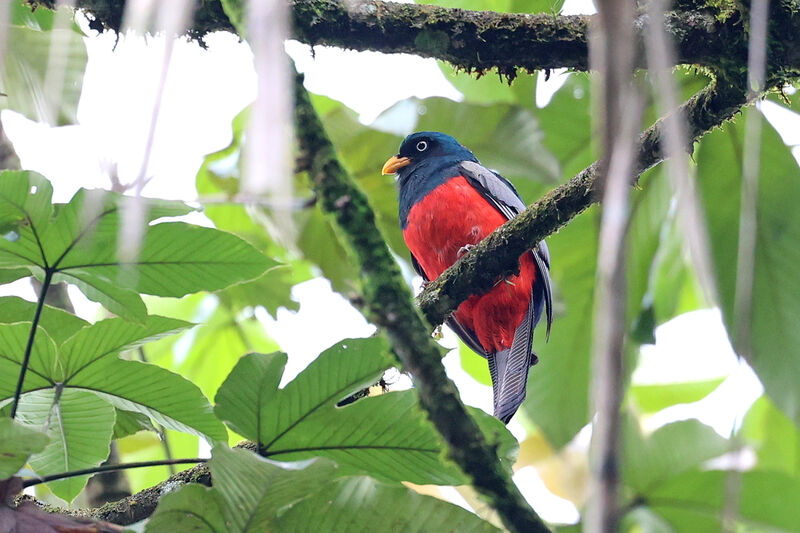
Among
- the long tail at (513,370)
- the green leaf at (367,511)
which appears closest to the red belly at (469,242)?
the long tail at (513,370)

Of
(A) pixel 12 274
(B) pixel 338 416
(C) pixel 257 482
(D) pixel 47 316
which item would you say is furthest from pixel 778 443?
(A) pixel 12 274

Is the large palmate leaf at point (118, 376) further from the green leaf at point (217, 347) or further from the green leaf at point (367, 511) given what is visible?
the green leaf at point (217, 347)

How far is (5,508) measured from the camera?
1.36m

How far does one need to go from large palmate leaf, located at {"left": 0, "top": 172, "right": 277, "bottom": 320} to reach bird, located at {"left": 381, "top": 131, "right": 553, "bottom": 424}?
183cm

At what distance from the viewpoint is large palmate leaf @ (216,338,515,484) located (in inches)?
63.4

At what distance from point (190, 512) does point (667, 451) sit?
2386 mm

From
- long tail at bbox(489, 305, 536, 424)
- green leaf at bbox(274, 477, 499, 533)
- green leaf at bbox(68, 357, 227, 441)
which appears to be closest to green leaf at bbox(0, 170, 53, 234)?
green leaf at bbox(68, 357, 227, 441)

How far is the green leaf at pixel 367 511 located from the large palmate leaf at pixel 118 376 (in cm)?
43

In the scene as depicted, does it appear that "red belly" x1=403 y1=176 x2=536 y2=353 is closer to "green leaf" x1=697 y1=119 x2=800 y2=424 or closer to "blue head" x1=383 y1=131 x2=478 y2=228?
"blue head" x1=383 y1=131 x2=478 y2=228

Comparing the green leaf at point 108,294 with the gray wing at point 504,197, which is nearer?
the green leaf at point 108,294

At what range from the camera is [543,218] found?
2.35 meters

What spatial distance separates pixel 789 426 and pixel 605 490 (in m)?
3.67

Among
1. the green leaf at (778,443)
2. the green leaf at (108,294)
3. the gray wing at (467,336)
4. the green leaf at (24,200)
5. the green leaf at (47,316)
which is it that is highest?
the green leaf at (24,200)

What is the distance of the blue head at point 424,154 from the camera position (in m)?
4.49
